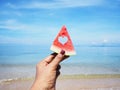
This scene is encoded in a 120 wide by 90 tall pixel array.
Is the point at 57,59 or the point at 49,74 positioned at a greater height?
the point at 57,59

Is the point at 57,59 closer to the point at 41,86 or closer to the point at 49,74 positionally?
the point at 49,74

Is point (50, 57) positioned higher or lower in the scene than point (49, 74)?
higher

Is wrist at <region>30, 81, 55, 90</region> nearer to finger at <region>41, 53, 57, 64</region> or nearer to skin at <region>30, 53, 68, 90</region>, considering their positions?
skin at <region>30, 53, 68, 90</region>

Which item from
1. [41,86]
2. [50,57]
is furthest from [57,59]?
[41,86]

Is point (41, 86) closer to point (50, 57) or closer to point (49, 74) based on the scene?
point (49, 74)

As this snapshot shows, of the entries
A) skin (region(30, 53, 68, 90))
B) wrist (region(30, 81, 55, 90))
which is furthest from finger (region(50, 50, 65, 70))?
wrist (region(30, 81, 55, 90))

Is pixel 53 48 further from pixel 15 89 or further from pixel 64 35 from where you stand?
pixel 15 89

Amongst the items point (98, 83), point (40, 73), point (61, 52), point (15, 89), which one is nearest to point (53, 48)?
point (61, 52)

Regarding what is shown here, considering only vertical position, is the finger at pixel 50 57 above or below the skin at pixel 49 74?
above

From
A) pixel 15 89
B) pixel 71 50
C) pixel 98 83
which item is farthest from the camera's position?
pixel 98 83

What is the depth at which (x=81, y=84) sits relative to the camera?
1062cm

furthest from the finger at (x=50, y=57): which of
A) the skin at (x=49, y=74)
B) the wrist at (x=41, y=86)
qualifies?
the wrist at (x=41, y=86)

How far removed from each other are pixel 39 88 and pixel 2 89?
27.4 ft

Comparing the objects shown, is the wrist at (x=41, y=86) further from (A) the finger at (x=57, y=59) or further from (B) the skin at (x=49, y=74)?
(A) the finger at (x=57, y=59)
